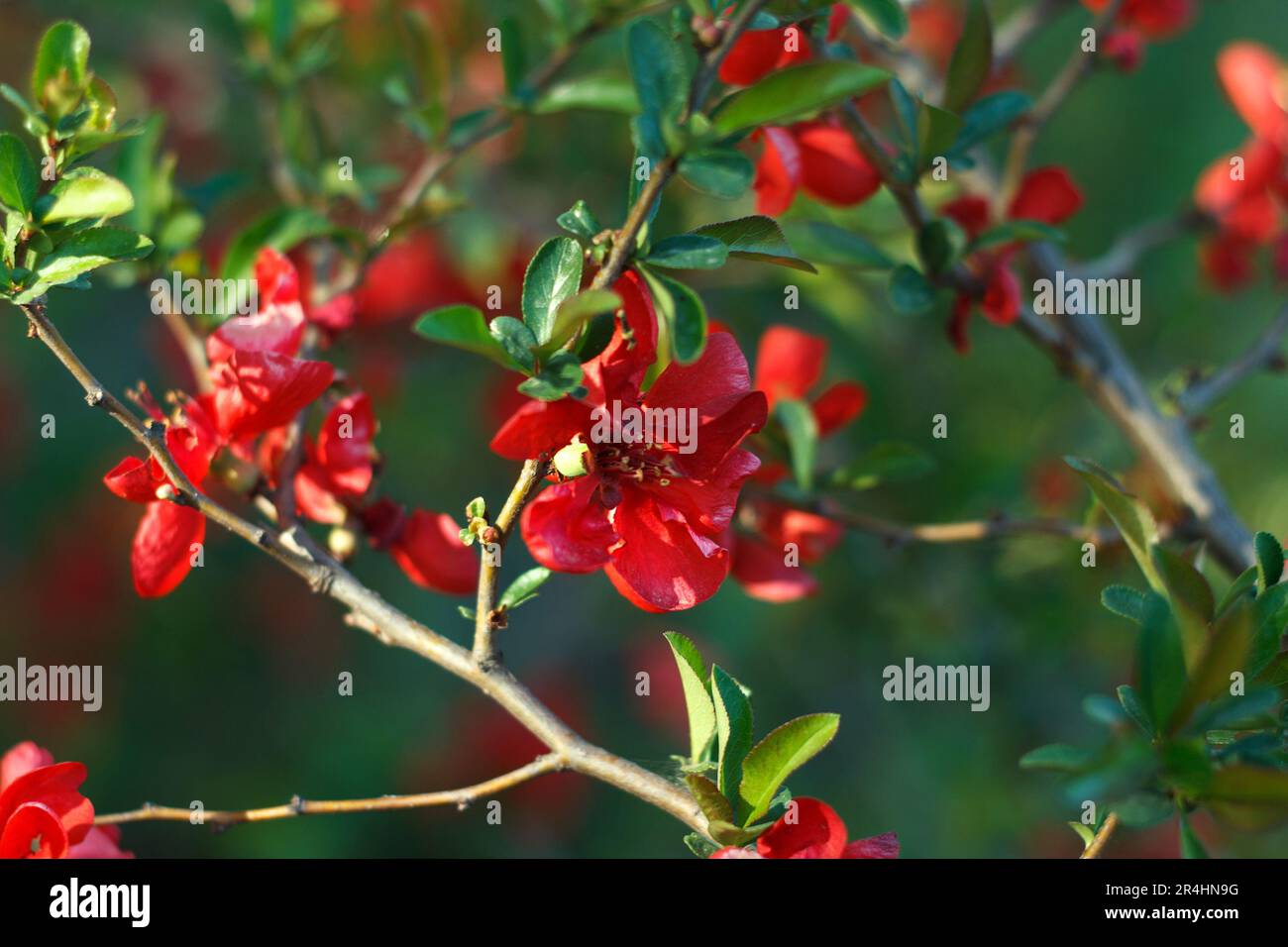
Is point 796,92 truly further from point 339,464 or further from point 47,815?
point 47,815

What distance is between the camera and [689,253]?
0.60 metres

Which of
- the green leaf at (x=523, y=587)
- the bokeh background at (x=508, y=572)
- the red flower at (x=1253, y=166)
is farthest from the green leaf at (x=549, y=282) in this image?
the red flower at (x=1253, y=166)

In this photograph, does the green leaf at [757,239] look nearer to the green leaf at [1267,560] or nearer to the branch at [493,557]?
the branch at [493,557]

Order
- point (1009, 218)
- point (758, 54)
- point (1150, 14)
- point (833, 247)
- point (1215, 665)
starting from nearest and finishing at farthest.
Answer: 1. point (1215, 665)
2. point (758, 54)
3. point (833, 247)
4. point (1009, 218)
5. point (1150, 14)

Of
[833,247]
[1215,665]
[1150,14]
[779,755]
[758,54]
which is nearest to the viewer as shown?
[1215,665]

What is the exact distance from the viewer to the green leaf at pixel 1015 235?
832 mm

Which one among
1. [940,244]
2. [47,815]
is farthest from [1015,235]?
[47,815]

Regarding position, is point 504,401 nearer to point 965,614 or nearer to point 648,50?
point 965,614

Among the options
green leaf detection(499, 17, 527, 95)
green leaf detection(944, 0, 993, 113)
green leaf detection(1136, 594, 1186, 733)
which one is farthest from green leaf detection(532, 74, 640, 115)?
green leaf detection(1136, 594, 1186, 733)

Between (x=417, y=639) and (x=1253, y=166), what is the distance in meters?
1.01

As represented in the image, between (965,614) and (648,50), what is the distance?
3.44ft

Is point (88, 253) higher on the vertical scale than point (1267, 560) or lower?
higher

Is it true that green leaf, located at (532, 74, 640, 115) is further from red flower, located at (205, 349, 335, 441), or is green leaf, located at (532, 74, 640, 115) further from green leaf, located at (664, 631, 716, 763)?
green leaf, located at (664, 631, 716, 763)

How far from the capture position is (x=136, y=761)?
1.66m
